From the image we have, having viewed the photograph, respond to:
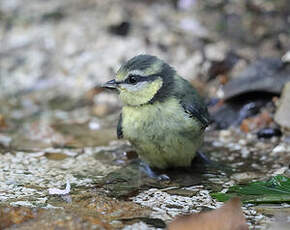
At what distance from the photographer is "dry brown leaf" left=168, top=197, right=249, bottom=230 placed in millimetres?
2662

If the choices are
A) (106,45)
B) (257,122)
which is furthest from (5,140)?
(257,122)

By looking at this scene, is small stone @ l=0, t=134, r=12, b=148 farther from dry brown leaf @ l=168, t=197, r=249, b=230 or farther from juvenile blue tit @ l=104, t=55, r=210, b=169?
dry brown leaf @ l=168, t=197, r=249, b=230

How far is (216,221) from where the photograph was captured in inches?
106

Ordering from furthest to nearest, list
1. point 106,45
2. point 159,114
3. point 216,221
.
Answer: point 106,45, point 159,114, point 216,221

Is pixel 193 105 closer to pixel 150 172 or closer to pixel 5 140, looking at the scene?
pixel 150 172

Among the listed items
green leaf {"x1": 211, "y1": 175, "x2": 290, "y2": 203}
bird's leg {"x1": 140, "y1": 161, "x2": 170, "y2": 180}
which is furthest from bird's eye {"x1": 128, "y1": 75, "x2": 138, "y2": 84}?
green leaf {"x1": 211, "y1": 175, "x2": 290, "y2": 203}

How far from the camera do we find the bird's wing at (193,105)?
13.8 ft

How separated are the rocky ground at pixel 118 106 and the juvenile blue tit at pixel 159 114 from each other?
9.1 inches

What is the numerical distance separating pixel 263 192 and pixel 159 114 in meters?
1.09

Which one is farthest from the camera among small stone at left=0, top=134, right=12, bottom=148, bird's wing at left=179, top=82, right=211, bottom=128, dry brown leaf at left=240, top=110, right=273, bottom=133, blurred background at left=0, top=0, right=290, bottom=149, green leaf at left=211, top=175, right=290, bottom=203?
blurred background at left=0, top=0, right=290, bottom=149

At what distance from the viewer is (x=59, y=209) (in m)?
3.16

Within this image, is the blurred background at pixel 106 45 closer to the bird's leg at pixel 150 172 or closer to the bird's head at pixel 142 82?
the bird's leg at pixel 150 172

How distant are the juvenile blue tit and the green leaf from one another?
0.68 meters

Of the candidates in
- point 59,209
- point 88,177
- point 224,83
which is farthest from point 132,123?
point 224,83
